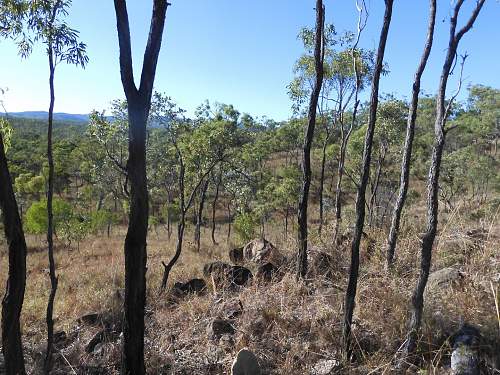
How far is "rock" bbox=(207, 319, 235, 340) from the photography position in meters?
4.70

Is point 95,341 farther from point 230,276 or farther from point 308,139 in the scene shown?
point 308,139

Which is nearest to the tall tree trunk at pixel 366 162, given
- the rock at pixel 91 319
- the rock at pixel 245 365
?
the rock at pixel 245 365

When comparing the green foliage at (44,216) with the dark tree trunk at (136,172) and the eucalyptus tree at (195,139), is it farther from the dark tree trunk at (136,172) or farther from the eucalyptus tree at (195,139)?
the dark tree trunk at (136,172)

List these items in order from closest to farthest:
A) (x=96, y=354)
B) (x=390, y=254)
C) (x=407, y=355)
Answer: (x=407, y=355)
(x=96, y=354)
(x=390, y=254)

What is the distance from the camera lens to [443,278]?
479cm

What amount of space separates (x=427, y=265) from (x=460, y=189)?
77.2 ft

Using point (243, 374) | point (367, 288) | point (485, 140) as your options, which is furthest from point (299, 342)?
point (485, 140)

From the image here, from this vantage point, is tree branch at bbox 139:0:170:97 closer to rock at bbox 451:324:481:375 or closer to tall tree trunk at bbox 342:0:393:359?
tall tree trunk at bbox 342:0:393:359

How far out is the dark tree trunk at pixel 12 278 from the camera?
390 centimetres

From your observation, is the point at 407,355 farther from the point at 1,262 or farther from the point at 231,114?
the point at 1,262

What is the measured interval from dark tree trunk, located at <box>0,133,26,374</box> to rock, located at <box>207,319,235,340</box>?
6.31ft

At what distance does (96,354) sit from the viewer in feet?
16.3

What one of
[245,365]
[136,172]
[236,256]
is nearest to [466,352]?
[245,365]

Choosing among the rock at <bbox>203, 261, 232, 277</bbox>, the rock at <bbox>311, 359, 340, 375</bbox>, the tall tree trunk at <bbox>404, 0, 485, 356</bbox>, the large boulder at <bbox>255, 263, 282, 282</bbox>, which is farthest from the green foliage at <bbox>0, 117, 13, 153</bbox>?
the tall tree trunk at <bbox>404, 0, 485, 356</bbox>
